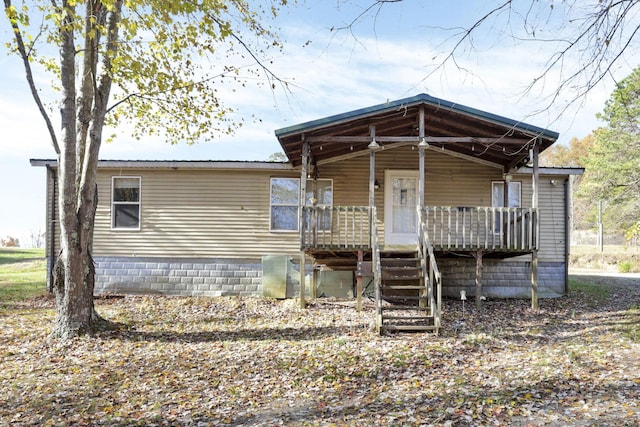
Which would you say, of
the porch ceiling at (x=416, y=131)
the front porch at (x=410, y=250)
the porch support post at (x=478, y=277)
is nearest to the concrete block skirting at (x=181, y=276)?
the front porch at (x=410, y=250)

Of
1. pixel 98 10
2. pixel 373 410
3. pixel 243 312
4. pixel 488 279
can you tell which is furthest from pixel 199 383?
pixel 488 279

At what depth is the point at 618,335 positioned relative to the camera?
27.4ft

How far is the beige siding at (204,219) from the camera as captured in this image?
1345cm

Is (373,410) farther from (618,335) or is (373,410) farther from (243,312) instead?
(243,312)

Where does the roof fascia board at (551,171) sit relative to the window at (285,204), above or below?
above

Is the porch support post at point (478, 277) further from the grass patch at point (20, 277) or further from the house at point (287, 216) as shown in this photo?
the grass patch at point (20, 277)

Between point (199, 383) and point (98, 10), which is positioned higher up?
point (98, 10)

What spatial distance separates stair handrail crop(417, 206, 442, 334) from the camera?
870cm

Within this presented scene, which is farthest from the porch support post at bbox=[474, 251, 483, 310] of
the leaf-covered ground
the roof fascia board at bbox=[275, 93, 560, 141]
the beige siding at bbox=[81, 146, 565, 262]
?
the beige siding at bbox=[81, 146, 565, 262]

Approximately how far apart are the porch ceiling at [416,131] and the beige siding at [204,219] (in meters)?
1.70

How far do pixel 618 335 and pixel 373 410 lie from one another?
545cm

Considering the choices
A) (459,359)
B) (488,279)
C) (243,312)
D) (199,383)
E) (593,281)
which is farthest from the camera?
(593,281)

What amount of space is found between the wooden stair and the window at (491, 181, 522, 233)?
339 centimetres

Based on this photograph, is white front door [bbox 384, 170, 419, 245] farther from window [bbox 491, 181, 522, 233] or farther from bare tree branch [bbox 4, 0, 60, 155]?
bare tree branch [bbox 4, 0, 60, 155]
